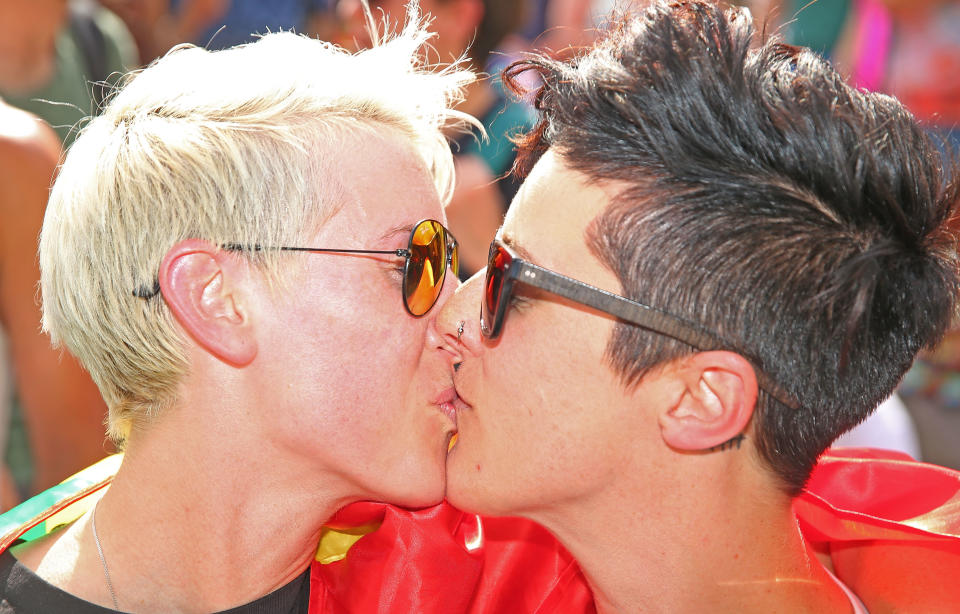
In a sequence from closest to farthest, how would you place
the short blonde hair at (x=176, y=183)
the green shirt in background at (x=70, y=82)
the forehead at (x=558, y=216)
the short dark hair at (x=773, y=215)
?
the short dark hair at (x=773, y=215) → the forehead at (x=558, y=216) → the short blonde hair at (x=176, y=183) → the green shirt in background at (x=70, y=82)

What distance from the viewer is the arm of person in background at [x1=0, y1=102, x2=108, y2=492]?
3.69m

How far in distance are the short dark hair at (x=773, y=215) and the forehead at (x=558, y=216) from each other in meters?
0.03

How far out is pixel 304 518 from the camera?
2.43m

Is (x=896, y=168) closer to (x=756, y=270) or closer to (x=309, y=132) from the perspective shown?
(x=756, y=270)

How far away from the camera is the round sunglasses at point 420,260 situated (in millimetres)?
2291

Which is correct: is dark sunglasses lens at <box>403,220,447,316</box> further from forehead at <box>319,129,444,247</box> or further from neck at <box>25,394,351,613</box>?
neck at <box>25,394,351,613</box>

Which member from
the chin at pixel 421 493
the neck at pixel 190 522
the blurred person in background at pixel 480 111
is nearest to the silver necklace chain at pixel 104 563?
the neck at pixel 190 522

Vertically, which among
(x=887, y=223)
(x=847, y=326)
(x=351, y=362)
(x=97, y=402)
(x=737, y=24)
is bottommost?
(x=97, y=402)

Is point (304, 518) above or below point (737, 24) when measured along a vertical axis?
below

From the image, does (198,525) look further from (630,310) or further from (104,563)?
(630,310)

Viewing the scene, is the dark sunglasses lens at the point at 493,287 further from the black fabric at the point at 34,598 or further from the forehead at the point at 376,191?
the black fabric at the point at 34,598

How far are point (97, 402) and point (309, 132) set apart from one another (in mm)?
2462

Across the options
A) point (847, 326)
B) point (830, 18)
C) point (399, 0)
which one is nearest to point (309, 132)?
point (847, 326)

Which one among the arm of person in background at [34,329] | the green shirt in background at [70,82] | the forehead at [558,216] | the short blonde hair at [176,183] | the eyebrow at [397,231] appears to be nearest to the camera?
the forehead at [558,216]
